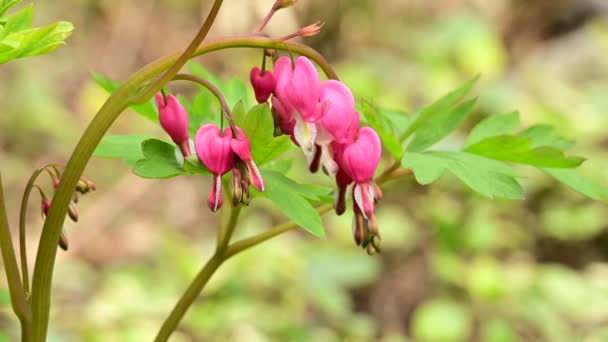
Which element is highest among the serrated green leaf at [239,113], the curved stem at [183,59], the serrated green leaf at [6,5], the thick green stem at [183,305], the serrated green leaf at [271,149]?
the serrated green leaf at [6,5]

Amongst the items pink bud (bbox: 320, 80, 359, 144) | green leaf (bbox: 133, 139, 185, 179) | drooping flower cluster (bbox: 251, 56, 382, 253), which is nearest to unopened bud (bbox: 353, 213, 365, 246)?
drooping flower cluster (bbox: 251, 56, 382, 253)

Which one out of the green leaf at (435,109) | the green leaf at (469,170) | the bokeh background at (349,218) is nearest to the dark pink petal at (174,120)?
the green leaf at (469,170)

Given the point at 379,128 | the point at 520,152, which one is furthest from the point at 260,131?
the point at 520,152

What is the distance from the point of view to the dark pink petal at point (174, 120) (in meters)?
1.01

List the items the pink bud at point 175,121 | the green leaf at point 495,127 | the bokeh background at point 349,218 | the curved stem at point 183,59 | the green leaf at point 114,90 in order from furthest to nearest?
the bokeh background at point 349,218 < the green leaf at point 495,127 < the green leaf at point 114,90 < the pink bud at point 175,121 < the curved stem at point 183,59

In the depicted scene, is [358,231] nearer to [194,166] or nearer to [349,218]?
[194,166]

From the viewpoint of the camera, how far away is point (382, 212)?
13.6 feet

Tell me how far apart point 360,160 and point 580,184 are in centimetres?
45

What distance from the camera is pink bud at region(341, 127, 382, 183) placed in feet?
3.24

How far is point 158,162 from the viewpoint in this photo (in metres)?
1.00

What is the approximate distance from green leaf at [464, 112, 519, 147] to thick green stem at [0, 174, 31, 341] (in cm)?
75

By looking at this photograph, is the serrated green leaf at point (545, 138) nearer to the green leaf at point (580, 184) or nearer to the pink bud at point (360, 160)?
the green leaf at point (580, 184)

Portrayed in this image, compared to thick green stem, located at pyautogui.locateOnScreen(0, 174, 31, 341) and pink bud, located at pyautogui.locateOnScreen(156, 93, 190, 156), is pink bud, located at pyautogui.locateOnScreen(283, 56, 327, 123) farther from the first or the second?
thick green stem, located at pyautogui.locateOnScreen(0, 174, 31, 341)

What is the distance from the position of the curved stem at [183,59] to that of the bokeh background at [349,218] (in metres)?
2.24
